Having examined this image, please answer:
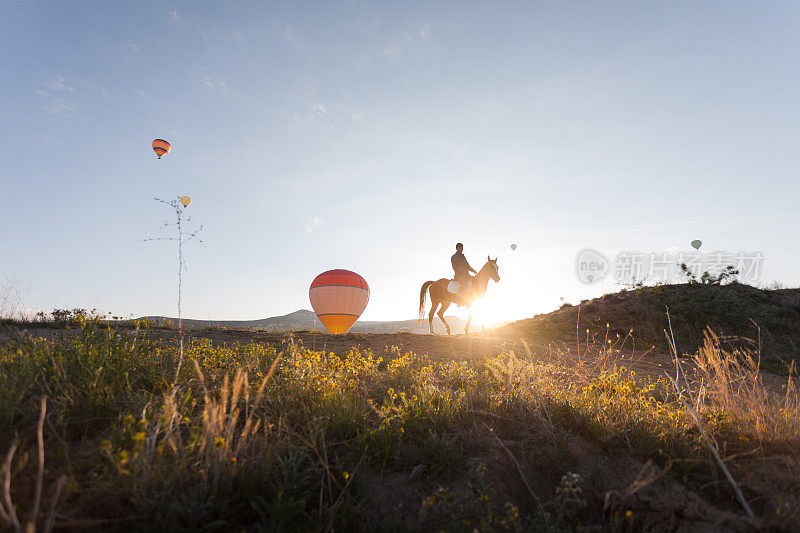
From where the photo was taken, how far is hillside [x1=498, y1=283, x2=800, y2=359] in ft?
44.9

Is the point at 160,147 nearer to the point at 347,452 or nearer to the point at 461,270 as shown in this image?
the point at 461,270

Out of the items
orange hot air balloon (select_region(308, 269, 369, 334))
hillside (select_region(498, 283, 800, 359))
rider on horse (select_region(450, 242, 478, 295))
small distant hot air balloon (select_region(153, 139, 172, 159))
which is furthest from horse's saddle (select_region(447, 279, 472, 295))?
small distant hot air balloon (select_region(153, 139, 172, 159))

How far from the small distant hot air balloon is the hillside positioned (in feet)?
53.0

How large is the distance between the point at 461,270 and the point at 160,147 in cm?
1356

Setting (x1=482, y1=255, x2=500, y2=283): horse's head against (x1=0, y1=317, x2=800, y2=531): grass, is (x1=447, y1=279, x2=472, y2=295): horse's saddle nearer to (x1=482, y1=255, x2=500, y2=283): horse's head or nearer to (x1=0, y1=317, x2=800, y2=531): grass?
(x1=482, y1=255, x2=500, y2=283): horse's head

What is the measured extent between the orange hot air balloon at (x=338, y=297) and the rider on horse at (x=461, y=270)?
6.99 m

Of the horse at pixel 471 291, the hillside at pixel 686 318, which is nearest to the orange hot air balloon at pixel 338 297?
the horse at pixel 471 291

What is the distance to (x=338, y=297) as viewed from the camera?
20750 millimetres

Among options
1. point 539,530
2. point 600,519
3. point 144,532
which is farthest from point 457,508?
point 144,532

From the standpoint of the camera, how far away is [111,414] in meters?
3.57

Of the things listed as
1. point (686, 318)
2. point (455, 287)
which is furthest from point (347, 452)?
point (686, 318)

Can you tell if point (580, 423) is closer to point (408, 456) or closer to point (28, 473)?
point (408, 456)

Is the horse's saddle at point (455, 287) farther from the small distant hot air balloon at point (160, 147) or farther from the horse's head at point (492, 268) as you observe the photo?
the small distant hot air balloon at point (160, 147)

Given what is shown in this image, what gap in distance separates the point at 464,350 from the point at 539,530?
7.13 meters
